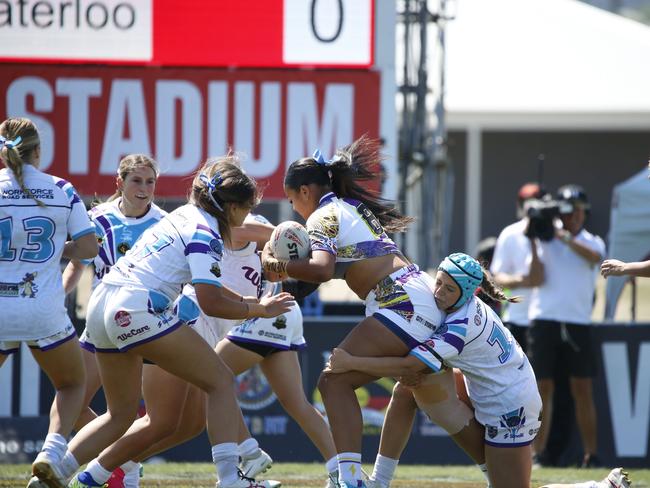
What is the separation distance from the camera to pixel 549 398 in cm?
912

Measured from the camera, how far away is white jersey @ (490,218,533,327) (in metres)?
9.22

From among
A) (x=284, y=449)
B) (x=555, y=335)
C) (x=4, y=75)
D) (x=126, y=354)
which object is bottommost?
(x=284, y=449)

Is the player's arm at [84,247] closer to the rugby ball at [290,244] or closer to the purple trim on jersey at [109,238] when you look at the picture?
the purple trim on jersey at [109,238]

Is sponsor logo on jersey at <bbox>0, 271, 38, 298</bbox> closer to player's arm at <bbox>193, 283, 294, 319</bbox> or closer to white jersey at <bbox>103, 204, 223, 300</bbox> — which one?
white jersey at <bbox>103, 204, 223, 300</bbox>

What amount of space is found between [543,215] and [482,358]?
386 cm

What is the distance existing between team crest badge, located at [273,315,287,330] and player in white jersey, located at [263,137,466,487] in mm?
735

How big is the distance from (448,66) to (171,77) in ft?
35.1

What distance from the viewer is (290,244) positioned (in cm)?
545

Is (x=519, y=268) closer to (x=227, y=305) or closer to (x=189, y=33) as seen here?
(x=189, y=33)

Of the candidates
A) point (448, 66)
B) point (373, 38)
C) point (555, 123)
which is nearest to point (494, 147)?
point (555, 123)

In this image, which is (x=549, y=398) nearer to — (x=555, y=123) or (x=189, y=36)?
(x=189, y=36)

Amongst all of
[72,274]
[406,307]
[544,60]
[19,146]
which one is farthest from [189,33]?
[544,60]

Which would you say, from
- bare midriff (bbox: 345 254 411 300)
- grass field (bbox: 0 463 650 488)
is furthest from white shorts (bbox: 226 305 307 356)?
grass field (bbox: 0 463 650 488)

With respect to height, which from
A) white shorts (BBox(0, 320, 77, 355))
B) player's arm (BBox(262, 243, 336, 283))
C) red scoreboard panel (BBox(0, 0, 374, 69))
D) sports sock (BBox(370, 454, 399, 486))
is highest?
red scoreboard panel (BBox(0, 0, 374, 69))
